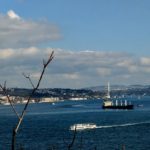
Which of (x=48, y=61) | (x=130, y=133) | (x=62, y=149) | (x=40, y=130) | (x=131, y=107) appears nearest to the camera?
(x=48, y=61)

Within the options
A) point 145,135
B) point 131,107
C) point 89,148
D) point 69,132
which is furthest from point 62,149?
point 131,107

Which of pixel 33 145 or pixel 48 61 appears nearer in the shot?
pixel 48 61

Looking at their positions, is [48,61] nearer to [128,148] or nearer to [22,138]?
[128,148]

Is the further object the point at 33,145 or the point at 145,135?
the point at 145,135

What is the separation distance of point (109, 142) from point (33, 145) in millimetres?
9338

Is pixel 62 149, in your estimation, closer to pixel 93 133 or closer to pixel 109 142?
pixel 109 142

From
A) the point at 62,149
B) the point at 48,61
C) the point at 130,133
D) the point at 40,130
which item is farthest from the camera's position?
the point at 40,130

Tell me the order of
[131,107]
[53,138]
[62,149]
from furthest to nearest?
[131,107], [53,138], [62,149]

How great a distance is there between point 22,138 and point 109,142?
13457 mm

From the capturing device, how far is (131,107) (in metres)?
184

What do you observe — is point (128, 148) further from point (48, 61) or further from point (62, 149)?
point (48, 61)

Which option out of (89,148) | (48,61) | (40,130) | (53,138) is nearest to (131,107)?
(40,130)

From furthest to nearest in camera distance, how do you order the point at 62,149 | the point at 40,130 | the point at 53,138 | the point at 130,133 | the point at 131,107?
the point at 131,107
the point at 40,130
the point at 130,133
the point at 53,138
the point at 62,149

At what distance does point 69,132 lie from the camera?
91.4 meters
